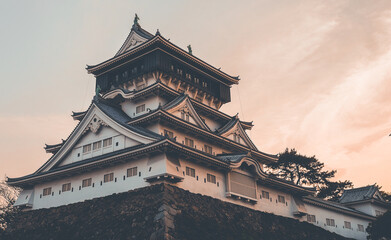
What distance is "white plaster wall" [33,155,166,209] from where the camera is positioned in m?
29.0

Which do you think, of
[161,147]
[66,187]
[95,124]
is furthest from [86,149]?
[161,147]

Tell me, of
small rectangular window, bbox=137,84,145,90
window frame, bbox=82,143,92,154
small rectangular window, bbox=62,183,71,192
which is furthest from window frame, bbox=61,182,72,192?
small rectangular window, bbox=137,84,145,90

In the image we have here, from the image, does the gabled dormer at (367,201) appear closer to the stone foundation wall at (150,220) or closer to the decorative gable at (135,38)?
the stone foundation wall at (150,220)

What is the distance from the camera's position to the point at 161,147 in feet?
92.2

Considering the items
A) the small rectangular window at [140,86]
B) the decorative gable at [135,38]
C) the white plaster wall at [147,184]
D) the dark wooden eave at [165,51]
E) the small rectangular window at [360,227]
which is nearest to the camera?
the white plaster wall at [147,184]

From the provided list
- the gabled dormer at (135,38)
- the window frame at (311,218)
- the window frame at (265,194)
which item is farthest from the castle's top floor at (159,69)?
the window frame at (311,218)

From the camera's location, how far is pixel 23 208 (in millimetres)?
35562

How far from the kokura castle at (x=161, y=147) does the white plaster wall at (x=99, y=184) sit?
3.1 inches

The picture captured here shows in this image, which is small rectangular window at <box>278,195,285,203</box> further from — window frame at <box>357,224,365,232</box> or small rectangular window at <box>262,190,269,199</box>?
window frame at <box>357,224,365,232</box>

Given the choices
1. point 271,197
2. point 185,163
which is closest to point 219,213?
point 185,163

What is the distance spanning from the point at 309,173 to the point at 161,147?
1873 inches

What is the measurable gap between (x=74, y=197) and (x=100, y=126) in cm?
634

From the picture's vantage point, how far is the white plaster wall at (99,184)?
2895cm

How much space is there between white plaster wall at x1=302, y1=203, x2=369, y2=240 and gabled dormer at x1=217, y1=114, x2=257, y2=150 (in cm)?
936
